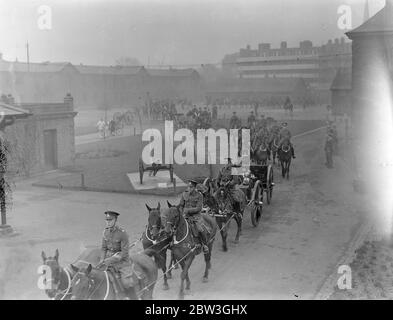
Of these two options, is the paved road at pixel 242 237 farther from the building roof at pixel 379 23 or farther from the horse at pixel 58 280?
the building roof at pixel 379 23

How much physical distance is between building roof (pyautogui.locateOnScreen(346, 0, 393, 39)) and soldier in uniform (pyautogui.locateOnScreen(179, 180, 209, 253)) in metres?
20.4

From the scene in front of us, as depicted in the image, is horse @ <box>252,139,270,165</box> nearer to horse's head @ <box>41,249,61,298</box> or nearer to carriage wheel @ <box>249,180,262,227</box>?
carriage wheel @ <box>249,180,262,227</box>

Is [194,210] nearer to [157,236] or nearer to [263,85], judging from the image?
[157,236]

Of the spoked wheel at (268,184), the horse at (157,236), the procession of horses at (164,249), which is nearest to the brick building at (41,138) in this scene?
the spoked wheel at (268,184)

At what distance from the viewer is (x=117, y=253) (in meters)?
7.21

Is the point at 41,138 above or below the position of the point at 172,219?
above

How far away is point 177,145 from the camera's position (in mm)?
32719

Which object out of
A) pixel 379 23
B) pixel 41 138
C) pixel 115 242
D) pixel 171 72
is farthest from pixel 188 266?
pixel 171 72

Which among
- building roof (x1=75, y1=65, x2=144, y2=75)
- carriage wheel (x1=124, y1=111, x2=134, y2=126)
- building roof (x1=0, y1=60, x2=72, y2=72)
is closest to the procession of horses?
carriage wheel (x1=124, y1=111, x2=134, y2=126)

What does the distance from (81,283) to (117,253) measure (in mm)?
1244

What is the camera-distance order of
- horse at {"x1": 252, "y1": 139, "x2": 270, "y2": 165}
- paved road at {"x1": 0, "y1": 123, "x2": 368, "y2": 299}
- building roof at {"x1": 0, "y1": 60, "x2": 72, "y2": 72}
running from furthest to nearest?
building roof at {"x1": 0, "y1": 60, "x2": 72, "y2": 72}
horse at {"x1": 252, "y1": 139, "x2": 270, "y2": 165}
paved road at {"x1": 0, "y1": 123, "x2": 368, "y2": 299}

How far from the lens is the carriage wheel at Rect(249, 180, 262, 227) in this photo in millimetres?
13580
